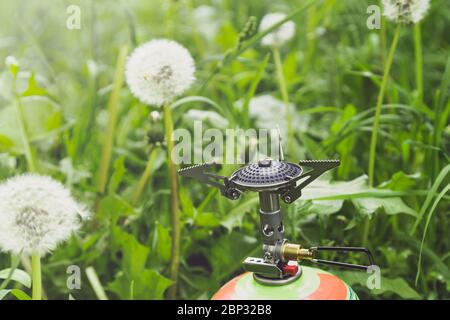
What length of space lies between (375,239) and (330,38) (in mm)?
1200

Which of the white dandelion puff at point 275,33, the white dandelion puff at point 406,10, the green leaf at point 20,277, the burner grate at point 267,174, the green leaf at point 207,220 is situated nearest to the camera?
the burner grate at point 267,174

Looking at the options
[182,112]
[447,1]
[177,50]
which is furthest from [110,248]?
[447,1]

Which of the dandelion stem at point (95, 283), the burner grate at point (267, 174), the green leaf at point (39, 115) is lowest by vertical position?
the dandelion stem at point (95, 283)

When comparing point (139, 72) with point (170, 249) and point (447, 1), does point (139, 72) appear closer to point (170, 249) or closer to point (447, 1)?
point (170, 249)

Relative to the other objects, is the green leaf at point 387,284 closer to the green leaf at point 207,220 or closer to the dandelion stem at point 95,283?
the green leaf at point 207,220

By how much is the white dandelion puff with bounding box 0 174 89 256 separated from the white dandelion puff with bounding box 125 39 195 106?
280 millimetres

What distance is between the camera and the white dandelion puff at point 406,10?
3.76ft

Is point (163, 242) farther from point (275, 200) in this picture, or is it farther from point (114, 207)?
point (275, 200)

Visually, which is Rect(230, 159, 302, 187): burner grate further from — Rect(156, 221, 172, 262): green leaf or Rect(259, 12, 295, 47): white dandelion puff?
Rect(259, 12, 295, 47): white dandelion puff

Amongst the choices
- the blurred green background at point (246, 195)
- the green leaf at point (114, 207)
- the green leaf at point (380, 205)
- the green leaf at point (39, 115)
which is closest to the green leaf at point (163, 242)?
the blurred green background at point (246, 195)

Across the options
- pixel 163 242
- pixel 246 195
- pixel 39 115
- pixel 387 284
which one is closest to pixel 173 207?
pixel 163 242

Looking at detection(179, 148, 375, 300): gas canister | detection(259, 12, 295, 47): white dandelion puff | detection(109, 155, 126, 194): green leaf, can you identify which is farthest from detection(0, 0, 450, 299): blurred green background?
detection(179, 148, 375, 300): gas canister

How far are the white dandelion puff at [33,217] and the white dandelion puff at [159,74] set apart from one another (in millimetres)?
280

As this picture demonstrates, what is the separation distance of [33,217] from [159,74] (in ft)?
1.22
